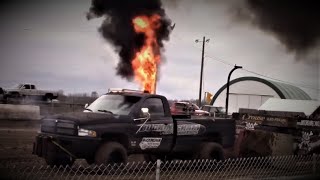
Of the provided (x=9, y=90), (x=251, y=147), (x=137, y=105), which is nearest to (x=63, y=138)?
(x=137, y=105)

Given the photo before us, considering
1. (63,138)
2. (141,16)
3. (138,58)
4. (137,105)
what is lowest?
(63,138)

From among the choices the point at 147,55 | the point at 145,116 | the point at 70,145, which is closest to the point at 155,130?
the point at 145,116

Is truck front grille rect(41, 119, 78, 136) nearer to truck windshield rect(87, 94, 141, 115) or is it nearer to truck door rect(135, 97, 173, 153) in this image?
truck windshield rect(87, 94, 141, 115)

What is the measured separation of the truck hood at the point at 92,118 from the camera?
8.81 meters

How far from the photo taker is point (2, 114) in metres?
22.7

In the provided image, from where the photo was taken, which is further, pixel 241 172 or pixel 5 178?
pixel 241 172

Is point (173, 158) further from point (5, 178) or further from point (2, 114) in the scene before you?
point (2, 114)

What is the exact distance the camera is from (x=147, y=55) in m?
13.0

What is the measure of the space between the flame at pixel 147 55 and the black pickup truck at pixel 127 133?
2.03 m

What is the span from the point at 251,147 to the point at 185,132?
259cm

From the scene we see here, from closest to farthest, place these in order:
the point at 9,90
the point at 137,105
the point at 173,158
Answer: the point at 137,105 → the point at 173,158 → the point at 9,90

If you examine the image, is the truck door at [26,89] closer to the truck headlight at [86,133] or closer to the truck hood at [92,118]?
the truck hood at [92,118]

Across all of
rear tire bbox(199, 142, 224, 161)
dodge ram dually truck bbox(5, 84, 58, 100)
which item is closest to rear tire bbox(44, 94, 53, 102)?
dodge ram dually truck bbox(5, 84, 58, 100)

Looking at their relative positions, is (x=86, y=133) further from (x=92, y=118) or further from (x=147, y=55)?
(x=147, y=55)
